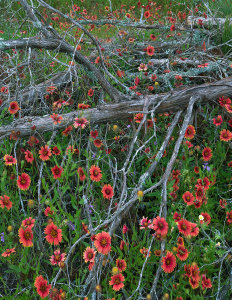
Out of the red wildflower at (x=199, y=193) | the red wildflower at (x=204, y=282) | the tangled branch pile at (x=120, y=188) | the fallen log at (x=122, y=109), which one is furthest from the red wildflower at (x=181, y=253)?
the fallen log at (x=122, y=109)

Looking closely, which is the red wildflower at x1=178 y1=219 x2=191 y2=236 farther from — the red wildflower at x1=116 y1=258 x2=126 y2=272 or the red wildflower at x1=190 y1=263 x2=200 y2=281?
the red wildflower at x1=116 y1=258 x2=126 y2=272

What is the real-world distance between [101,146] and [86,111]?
27 centimetres

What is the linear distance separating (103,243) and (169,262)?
31 centimetres

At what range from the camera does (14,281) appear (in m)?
1.58

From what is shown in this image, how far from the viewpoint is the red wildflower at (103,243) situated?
1270mm

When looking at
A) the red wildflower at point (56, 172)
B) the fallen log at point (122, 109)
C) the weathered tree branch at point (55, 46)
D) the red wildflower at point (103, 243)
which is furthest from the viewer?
the weathered tree branch at point (55, 46)

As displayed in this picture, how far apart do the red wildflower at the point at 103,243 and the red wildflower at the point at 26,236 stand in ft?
1.16

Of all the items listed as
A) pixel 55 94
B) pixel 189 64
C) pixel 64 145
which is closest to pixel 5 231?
pixel 64 145

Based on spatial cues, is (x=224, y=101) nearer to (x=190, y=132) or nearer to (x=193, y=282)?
(x=190, y=132)

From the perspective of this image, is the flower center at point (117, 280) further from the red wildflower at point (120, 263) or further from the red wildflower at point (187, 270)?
the red wildflower at point (187, 270)

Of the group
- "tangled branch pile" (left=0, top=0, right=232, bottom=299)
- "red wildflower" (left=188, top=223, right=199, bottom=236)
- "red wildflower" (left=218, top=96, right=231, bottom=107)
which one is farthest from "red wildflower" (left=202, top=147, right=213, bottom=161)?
"red wildflower" (left=188, top=223, right=199, bottom=236)

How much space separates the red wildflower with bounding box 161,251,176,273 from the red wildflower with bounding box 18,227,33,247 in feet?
2.07

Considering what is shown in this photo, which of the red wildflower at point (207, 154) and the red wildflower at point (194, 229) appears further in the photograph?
the red wildflower at point (207, 154)

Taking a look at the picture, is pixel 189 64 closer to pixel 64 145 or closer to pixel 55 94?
pixel 55 94
